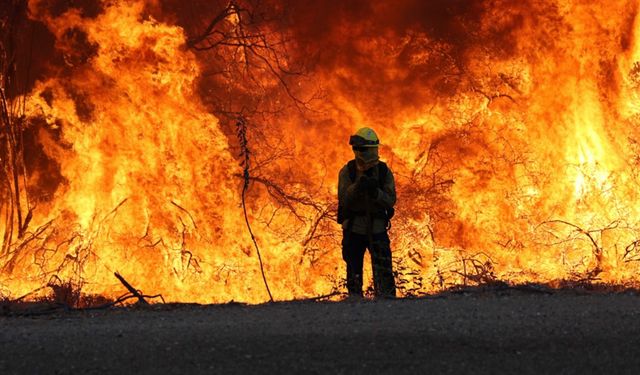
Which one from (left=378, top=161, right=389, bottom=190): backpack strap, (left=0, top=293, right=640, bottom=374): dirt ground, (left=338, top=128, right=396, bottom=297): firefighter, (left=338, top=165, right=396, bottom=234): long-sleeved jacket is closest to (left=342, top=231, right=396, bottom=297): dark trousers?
(left=338, top=128, right=396, bottom=297): firefighter

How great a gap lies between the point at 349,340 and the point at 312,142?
5153 millimetres

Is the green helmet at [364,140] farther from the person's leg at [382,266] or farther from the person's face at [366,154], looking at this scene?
the person's leg at [382,266]

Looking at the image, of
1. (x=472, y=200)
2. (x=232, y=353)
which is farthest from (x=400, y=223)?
(x=232, y=353)

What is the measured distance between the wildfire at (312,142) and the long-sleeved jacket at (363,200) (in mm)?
1651

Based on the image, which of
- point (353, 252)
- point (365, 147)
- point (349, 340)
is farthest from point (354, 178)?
point (349, 340)

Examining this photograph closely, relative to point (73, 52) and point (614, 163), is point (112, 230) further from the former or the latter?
point (614, 163)

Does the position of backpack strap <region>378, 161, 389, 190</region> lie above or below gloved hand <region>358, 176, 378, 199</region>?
above

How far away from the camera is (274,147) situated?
39.6 feet

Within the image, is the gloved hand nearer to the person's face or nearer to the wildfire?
the person's face

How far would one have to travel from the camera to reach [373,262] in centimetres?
976

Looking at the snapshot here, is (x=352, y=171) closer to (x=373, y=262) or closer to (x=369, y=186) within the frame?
(x=369, y=186)

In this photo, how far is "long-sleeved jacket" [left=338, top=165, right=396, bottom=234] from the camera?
968 centimetres

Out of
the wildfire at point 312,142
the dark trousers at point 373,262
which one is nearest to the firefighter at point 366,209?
the dark trousers at point 373,262

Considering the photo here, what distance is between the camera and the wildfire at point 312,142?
37.6 ft
